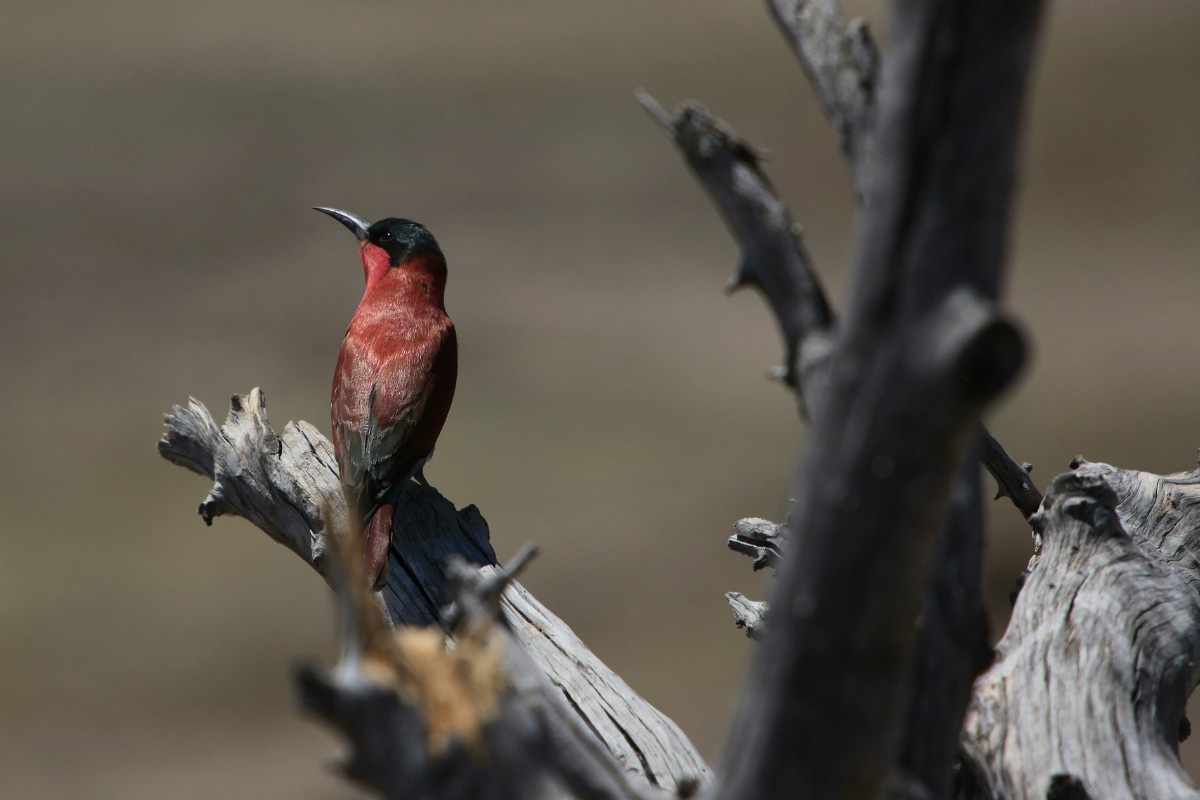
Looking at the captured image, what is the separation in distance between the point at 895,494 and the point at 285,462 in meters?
2.43

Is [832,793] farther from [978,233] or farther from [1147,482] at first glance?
[1147,482]

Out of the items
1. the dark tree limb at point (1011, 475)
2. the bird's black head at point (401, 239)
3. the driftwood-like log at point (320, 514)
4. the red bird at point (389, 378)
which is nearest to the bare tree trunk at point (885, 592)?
the dark tree limb at point (1011, 475)

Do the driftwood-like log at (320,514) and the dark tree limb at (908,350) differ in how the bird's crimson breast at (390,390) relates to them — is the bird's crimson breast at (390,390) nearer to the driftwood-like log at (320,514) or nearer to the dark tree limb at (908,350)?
the driftwood-like log at (320,514)

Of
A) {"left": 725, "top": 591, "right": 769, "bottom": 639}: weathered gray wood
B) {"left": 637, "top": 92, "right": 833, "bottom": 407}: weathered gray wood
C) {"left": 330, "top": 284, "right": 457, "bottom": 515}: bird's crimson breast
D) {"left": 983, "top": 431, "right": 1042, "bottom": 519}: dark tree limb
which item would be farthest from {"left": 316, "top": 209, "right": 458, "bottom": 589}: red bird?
{"left": 637, "top": 92, "right": 833, "bottom": 407}: weathered gray wood

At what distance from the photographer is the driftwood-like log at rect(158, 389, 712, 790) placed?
9.04 ft

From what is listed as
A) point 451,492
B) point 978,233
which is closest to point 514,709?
point 978,233

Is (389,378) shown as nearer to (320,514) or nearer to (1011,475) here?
(320,514)

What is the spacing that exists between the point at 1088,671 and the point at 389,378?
7.42 feet

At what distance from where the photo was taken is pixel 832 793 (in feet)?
4.57

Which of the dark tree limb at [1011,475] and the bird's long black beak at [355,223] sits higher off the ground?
the bird's long black beak at [355,223]

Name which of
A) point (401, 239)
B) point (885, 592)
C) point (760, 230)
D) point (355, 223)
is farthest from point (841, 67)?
point (355, 223)

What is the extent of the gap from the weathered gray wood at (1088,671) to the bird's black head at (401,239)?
7.99ft

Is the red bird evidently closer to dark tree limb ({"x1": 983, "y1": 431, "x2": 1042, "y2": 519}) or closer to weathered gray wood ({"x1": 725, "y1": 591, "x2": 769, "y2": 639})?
weathered gray wood ({"x1": 725, "y1": 591, "x2": 769, "y2": 639})

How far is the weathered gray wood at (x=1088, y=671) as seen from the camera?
6.58 ft
